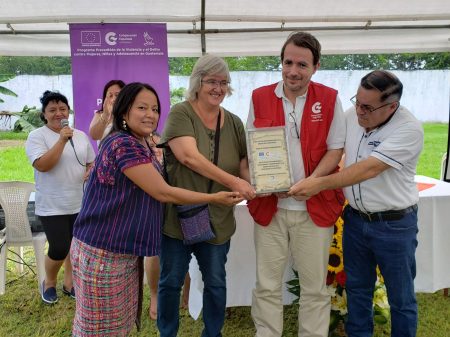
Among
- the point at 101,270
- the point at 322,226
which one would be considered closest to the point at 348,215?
the point at 322,226

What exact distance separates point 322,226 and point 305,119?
1.99 feet

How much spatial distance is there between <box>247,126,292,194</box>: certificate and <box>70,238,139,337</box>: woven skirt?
788mm

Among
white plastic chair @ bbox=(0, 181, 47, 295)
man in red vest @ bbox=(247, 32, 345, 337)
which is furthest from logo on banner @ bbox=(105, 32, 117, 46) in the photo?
man in red vest @ bbox=(247, 32, 345, 337)

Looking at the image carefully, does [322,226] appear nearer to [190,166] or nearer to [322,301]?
[322,301]

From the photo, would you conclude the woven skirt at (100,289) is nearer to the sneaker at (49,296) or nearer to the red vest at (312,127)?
the red vest at (312,127)

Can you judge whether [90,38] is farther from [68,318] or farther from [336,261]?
[336,261]

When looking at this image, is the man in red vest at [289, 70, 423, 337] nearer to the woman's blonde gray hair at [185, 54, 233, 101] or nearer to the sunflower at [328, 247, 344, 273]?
the sunflower at [328, 247, 344, 273]

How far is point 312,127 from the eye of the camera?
213cm

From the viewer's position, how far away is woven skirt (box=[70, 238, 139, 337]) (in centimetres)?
179

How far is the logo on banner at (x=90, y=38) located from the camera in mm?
4012

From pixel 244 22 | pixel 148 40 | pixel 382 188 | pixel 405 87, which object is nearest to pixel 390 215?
pixel 382 188

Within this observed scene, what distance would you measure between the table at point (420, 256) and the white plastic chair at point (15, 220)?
5.38 ft

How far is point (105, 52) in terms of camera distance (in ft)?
13.6

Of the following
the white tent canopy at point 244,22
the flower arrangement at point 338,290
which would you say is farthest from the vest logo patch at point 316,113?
the white tent canopy at point 244,22
